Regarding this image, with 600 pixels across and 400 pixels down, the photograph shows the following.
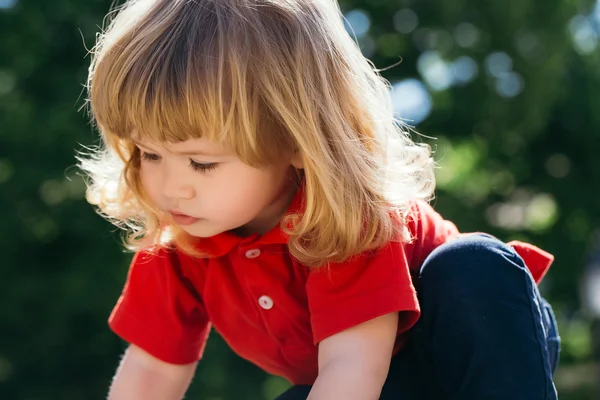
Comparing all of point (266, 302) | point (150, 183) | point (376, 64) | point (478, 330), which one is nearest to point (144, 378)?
point (266, 302)

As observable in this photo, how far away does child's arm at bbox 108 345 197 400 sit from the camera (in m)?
1.64

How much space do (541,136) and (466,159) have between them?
68 cm

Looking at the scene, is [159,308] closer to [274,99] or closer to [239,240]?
[239,240]

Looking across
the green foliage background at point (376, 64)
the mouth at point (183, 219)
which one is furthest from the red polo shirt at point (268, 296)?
the green foliage background at point (376, 64)

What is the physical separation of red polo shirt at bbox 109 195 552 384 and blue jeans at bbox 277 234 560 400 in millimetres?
49

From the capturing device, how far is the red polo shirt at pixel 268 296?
1.40 meters

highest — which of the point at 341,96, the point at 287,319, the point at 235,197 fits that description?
the point at 341,96

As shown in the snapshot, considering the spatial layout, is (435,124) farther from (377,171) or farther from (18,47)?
(377,171)

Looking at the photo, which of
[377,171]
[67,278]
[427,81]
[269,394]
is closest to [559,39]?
[427,81]

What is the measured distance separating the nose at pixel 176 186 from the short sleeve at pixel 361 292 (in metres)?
0.24

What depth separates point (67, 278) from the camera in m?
5.04

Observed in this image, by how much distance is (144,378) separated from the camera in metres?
1.64

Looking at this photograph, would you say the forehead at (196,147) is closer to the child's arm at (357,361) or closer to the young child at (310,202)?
the young child at (310,202)

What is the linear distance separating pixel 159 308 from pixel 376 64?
13.5ft
